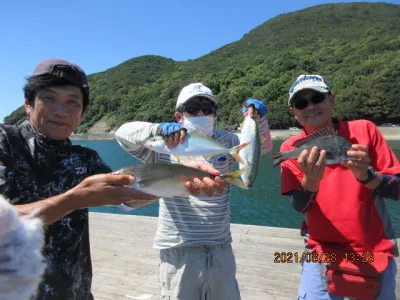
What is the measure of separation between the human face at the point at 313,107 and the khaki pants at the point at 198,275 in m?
1.40

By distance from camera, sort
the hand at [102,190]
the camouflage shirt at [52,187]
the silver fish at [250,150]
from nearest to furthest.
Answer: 1. the hand at [102,190]
2. the camouflage shirt at [52,187]
3. the silver fish at [250,150]

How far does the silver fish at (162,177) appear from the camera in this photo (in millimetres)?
1784

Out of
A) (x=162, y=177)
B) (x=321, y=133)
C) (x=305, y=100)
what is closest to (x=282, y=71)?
(x=305, y=100)

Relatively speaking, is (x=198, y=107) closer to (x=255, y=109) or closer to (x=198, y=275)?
(x=255, y=109)

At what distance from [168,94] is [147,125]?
97.1 meters

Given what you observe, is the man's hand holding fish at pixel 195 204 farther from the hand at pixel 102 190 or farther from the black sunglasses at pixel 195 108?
the hand at pixel 102 190

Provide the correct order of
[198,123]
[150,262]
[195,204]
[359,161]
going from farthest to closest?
1. [150,262]
2. [198,123]
3. [195,204]
4. [359,161]

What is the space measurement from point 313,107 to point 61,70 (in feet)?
6.65

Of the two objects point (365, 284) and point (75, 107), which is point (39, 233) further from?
point (365, 284)

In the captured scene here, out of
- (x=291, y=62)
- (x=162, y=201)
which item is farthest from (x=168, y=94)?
(x=162, y=201)

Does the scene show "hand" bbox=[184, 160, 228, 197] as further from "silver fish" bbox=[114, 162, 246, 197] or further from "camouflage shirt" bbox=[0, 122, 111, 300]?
"camouflage shirt" bbox=[0, 122, 111, 300]

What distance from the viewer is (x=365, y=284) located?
2340 mm

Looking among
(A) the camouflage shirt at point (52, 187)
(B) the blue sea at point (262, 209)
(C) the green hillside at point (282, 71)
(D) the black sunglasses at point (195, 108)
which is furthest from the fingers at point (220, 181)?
(C) the green hillside at point (282, 71)

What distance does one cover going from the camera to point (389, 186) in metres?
2.40
